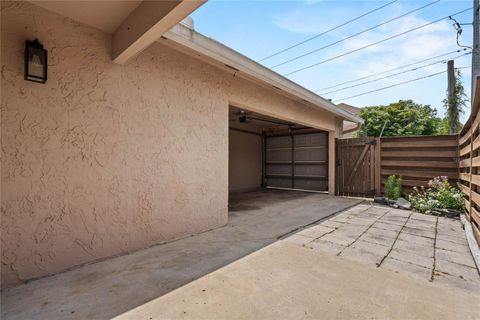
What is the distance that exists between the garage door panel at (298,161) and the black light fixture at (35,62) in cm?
790

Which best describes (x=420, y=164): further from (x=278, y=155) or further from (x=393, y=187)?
(x=278, y=155)

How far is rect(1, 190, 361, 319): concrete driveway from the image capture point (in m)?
1.82

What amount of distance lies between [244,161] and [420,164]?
5672mm

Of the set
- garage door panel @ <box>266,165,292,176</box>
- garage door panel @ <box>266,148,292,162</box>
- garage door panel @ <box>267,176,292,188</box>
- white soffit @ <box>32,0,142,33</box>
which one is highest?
white soffit @ <box>32,0,142,33</box>

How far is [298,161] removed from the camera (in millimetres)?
9180

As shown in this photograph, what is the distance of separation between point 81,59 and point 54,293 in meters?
2.28

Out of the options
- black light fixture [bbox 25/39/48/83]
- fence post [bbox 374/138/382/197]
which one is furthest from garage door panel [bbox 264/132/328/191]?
black light fixture [bbox 25/39/48/83]

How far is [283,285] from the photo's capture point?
7.12ft

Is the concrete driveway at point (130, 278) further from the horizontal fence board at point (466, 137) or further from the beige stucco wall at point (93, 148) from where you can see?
the horizontal fence board at point (466, 137)

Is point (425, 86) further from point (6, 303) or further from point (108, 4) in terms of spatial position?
point (6, 303)

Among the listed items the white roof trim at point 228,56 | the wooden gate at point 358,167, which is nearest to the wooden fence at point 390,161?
the wooden gate at point 358,167

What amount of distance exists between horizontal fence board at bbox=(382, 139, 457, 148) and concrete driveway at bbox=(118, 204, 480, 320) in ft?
11.6

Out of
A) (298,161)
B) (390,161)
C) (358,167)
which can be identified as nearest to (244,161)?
(298,161)

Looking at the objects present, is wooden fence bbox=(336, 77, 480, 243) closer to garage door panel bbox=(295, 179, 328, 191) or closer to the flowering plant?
the flowering plant
